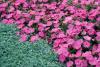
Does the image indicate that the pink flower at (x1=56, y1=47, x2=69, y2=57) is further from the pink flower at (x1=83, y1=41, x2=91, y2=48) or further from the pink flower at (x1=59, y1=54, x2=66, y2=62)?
the pink flower at (x1=83, y1=41, x2=91, y2=48)

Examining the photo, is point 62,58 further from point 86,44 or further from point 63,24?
point 63,24

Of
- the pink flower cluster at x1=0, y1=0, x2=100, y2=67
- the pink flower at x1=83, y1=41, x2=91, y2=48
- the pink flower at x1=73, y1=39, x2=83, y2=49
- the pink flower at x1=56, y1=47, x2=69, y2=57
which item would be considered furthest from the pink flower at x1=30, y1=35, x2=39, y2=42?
the pink flower at x1=83, y1=41, x2=91, y2=48

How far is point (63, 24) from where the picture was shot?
4.30 meters

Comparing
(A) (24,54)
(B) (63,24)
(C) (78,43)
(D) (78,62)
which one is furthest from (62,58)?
(B) (63,24)

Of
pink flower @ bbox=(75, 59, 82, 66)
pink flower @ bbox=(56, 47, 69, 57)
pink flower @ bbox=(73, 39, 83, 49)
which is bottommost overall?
pink flower @ bbox=(75, 59, 82, 66)

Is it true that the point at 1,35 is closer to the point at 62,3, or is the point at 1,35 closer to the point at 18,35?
the point at 18,35

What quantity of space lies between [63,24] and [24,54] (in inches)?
32.6

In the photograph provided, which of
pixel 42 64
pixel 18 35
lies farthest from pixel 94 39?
pixel 18 35

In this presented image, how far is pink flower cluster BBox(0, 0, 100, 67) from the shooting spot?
3.82m

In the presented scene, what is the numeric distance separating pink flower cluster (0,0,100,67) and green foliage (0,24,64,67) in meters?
0.11

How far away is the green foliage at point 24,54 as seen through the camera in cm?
374

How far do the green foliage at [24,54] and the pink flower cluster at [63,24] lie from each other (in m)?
0.11

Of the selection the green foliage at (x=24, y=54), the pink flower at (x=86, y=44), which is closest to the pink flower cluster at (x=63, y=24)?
the pink flower at (x=86, y=44)

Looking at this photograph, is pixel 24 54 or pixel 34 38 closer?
pixel 24 54
